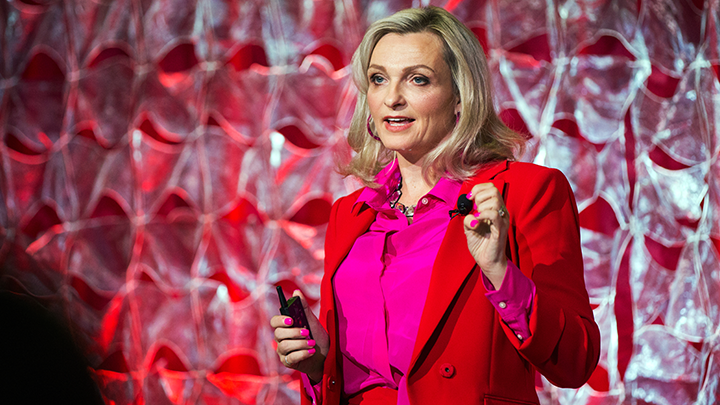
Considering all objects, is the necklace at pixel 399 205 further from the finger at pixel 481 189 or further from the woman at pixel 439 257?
the finger at pixel 481 189

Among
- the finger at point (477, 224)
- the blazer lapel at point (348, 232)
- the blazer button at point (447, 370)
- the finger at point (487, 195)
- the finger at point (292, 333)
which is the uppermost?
the finger at point (487, 195)

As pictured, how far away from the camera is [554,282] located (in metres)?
1.14

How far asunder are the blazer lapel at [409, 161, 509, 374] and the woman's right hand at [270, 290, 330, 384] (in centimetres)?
24

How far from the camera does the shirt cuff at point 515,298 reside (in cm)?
104

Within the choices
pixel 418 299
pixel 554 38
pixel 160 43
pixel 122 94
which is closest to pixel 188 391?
pixel 122 94

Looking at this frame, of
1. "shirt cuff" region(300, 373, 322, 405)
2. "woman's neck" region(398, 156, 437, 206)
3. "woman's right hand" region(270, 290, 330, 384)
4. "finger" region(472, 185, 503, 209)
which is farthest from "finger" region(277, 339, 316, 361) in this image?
"finger" region(472, 185, 503, 209)

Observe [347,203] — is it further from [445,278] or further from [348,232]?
[445,278]

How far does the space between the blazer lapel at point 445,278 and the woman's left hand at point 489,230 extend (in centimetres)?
14

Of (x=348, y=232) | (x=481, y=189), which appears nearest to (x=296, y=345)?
(x=348, y=232)

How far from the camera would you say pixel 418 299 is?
125cm

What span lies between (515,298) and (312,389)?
1.85 ft

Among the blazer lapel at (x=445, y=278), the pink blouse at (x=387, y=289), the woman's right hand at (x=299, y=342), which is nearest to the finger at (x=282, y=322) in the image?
the woman's right hand at (x=299, y=342)

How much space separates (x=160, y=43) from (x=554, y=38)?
1.53 m

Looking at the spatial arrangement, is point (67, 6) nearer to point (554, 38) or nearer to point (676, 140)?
point (554, 38)
